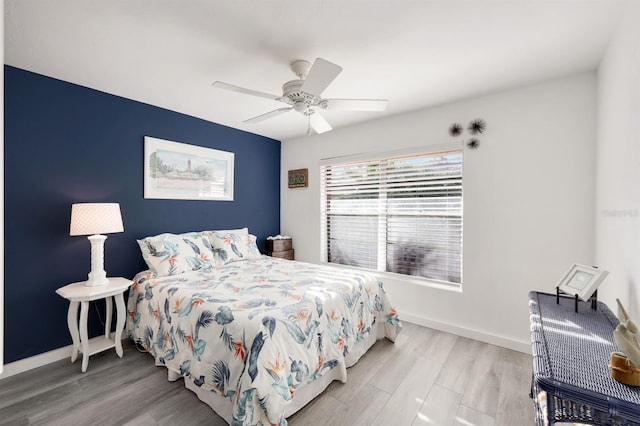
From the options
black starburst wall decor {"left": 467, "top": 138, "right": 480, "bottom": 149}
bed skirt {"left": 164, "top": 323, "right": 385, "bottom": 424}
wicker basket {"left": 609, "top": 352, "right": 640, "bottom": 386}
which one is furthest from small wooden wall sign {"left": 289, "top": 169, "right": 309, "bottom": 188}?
wicker basket {"left": 609, "top": 352, "right": 640, "bottom": 386}

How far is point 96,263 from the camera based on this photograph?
262cm

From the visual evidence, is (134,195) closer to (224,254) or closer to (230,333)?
(224,254)

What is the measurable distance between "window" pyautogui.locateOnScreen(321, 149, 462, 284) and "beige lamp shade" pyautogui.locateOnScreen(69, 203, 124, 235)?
2.55 metres

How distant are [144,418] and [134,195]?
2.07 metres

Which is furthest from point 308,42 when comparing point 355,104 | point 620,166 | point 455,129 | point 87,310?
point 87,310

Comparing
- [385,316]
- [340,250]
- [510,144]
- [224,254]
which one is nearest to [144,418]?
[224,254]

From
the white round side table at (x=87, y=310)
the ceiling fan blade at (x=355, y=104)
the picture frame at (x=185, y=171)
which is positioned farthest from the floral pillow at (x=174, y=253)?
the ceiling fan blade at (x=355, y=104)

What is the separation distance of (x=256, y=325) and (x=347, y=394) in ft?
3.04

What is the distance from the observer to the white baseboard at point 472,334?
2.82 metres

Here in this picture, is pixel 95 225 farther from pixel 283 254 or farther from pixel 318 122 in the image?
pixel 283 254

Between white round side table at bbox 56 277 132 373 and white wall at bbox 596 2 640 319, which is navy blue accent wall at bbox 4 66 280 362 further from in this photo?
white wall at bbox 596 2 640 319

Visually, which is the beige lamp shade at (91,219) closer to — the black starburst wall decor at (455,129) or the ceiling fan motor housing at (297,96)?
the ceiling fan motor housing at (297,96)

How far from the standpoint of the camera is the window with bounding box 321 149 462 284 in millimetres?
3320

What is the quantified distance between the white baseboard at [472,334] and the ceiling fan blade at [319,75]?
8.74 ft
